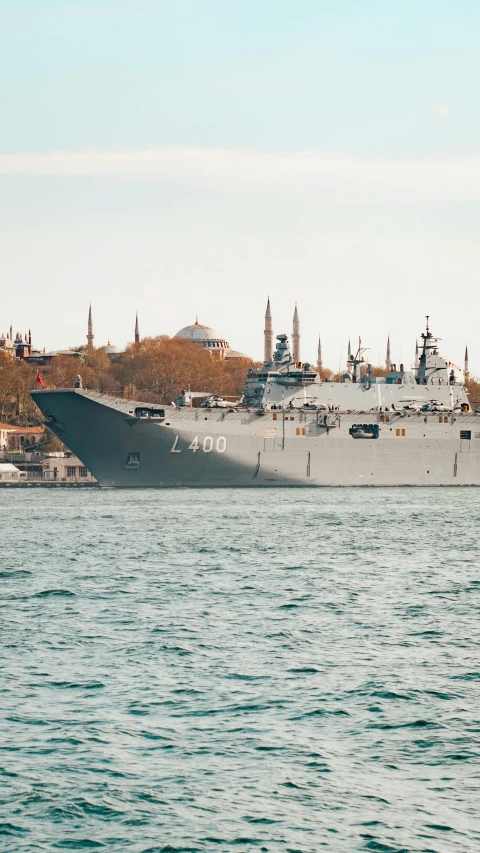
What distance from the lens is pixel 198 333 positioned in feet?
607

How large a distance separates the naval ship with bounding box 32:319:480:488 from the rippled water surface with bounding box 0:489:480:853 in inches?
1172

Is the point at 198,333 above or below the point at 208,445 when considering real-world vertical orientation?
above

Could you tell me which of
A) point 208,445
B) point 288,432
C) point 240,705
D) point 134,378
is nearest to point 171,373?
point 134,378

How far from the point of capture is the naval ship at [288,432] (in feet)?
213

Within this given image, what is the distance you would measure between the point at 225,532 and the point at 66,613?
20.6m

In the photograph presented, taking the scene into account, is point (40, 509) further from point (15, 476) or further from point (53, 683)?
point (53, 683)

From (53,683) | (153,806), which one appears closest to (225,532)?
(53,683)

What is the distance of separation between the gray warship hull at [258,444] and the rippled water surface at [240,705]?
2955cm

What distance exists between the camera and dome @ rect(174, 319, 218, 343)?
602ft

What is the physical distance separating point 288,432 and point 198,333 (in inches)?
4658

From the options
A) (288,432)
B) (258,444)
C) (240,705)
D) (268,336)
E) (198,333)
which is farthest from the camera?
(198,333)

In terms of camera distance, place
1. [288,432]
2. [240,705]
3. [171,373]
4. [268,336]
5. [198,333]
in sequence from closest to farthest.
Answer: [240,705] → [288,432] → [171,373] → [268,336] → [198,333]

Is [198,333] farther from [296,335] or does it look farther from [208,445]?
[208,445]

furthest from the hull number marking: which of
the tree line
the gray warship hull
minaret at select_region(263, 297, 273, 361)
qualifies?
minaret at select_region(263, 297, 273, 361)
